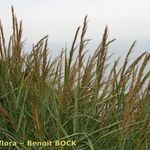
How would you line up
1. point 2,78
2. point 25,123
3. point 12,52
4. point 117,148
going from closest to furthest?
point 117,148 < point 25,123 < point 2,78 < point 12,52

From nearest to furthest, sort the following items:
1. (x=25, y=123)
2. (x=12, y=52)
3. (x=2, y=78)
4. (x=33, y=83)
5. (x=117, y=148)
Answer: (x=117, y=148) < (x=25, y=123) < (x=33, y=83) < (x=2, y=78) < (x=12, y=52)

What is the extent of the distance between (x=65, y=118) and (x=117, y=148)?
0.35 meters

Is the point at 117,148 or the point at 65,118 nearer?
the point at 117,148

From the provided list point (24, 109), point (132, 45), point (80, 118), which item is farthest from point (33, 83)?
point (132, 45)

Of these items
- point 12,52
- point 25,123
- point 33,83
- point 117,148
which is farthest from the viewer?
point 12,52

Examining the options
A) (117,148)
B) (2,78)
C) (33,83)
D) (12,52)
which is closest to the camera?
(117,148)

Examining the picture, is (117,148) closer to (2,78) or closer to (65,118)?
(65,118)

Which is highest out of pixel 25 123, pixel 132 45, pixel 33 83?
pixel 132 45

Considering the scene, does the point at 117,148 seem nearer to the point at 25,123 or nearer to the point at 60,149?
the point at 60,149

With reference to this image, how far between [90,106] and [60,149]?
1.64 ft

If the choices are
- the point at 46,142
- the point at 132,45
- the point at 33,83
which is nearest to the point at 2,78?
the point at 33,83

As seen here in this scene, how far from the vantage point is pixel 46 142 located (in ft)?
6.77

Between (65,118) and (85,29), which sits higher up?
(85,29)

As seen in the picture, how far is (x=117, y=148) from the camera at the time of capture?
200 cm
